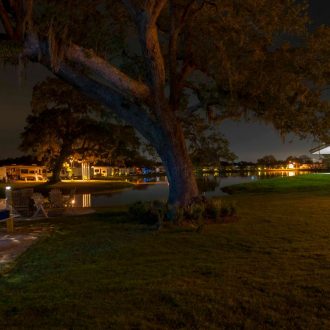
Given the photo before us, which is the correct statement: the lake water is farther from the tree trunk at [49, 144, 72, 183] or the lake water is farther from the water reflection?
the tree trunk at [49, 144, 72, 183]

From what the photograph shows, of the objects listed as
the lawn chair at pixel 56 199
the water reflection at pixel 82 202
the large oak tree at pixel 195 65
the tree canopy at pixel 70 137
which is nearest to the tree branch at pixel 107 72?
the large oak tree at pixel 195 65

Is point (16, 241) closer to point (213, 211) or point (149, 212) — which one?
point (149, 212)

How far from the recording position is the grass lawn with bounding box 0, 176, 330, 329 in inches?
182

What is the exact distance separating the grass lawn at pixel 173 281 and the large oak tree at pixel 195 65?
10.6 feet

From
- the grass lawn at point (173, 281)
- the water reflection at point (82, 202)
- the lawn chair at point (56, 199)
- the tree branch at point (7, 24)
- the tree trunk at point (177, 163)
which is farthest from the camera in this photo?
the water reflection at point (82, 202)

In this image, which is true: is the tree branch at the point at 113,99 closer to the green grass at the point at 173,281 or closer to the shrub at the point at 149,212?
the shrub at the point at 149,212

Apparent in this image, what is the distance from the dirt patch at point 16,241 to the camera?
26.2ft

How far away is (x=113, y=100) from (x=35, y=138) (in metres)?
33.1

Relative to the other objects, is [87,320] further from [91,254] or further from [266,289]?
[91,254]

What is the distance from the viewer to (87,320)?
4.60 m

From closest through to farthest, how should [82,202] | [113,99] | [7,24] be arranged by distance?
[7,24]
[113,99]
[82,202]

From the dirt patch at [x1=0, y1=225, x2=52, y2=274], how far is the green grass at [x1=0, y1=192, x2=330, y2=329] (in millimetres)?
242

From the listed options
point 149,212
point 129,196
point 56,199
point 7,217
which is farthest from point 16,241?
point 129,196

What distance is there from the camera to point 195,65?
1346 centimetres
